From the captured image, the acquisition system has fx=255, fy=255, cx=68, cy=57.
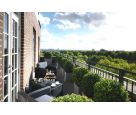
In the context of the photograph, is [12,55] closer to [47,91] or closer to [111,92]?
[47,91]

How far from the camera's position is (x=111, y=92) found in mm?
5164

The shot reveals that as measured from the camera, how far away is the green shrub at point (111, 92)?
5098 mm

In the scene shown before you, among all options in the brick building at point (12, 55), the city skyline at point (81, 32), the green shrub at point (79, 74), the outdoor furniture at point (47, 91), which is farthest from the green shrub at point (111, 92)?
the city skyline at point (81, 32)

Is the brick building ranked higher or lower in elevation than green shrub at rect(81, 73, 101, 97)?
higher

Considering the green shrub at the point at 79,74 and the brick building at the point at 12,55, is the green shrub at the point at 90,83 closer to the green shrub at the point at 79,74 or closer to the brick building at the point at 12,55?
the green shrub at the point at 79,74

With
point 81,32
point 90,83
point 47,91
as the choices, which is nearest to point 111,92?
point 47,91

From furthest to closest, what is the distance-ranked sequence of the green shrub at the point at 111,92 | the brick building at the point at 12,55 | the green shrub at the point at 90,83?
the green shrub at the point at 90,83 < the green shrub at the point at 111,92 < the brick building at the point at 12,55

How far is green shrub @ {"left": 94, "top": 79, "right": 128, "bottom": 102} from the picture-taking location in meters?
5.10

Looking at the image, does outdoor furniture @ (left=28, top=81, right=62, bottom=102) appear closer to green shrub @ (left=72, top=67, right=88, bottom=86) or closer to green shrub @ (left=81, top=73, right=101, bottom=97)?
green shrub @ (left=81, top=73, right=101, bottom=97)

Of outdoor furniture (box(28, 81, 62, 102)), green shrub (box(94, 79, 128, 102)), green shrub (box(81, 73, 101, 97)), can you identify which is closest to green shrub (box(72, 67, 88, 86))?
green shrub (box(81, 73, 101, 97))

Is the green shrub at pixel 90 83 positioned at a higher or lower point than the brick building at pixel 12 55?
lower
